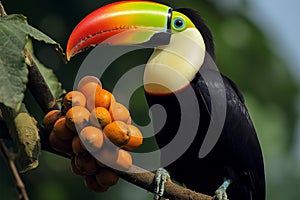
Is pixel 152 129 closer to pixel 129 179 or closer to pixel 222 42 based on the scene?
pixel 129 179

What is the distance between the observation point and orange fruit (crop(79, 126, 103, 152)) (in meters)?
2.49

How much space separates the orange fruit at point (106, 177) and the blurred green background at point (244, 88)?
4513 mm

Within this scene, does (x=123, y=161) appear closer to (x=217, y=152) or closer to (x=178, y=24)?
(x=217, y=152)

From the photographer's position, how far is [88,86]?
2641 mm

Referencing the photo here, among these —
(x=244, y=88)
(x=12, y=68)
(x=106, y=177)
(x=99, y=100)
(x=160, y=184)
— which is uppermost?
(x=12, y=68)

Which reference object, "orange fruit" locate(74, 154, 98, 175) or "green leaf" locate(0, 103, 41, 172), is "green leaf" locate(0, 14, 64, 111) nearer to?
"green leaf" locate(0, 103, 41, 172)

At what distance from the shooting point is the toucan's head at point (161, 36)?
3.67 metres

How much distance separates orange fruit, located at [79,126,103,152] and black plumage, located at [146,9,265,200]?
1.35 meters

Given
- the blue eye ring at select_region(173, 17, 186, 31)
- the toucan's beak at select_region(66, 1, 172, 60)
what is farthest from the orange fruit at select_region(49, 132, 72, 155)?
the blue eye ring at select_region(173, 17, 186, 31)

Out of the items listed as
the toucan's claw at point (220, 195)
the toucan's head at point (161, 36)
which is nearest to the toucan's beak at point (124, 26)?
the toucan's head at point (161, 36)

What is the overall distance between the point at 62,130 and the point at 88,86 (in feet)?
0.63

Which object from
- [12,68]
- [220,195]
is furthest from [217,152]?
[12,68]

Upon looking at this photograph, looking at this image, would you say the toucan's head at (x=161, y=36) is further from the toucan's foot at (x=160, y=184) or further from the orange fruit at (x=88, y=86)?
the orange fruit at (x=88, y=86)

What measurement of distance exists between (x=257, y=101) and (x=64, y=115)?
4.91 m
